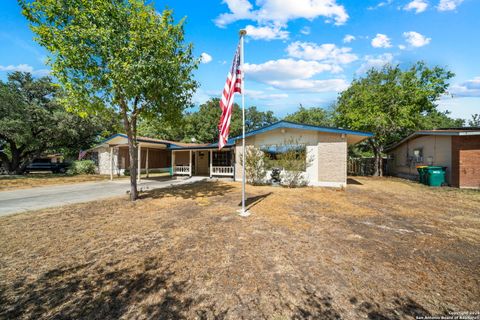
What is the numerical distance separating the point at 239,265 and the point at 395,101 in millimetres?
20987

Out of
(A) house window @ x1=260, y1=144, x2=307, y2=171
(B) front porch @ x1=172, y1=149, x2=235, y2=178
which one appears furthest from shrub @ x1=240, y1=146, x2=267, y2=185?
(B) front porch @ x1=172, y1=149, x2=235, y2=178

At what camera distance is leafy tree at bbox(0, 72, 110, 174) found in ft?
55.5

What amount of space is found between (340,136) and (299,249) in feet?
31.1

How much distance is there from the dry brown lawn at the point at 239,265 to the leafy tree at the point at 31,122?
16.7 m

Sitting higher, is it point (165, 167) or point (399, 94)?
point (399, 94)

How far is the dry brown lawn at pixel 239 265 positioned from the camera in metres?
2.54

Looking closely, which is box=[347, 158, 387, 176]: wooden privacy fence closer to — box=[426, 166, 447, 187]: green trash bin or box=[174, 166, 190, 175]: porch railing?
box=[426, 166, 447, 187]: green trash bin

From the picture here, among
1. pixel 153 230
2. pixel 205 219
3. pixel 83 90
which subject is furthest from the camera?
pixel 83 90

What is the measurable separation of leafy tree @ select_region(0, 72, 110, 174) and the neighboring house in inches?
1098

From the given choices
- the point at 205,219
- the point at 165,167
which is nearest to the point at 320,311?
the point at 205,219

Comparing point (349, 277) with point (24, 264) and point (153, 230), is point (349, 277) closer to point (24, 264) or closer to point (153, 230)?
point (153, 230)

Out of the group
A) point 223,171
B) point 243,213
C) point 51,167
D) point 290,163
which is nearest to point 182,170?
point 223,171

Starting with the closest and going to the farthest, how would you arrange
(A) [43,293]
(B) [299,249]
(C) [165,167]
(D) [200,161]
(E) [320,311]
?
(E) [320,311], (A) [43,293], (B) [299,249], (D) [200,161], (C) [165,167]

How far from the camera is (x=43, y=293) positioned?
2830 millimetres
